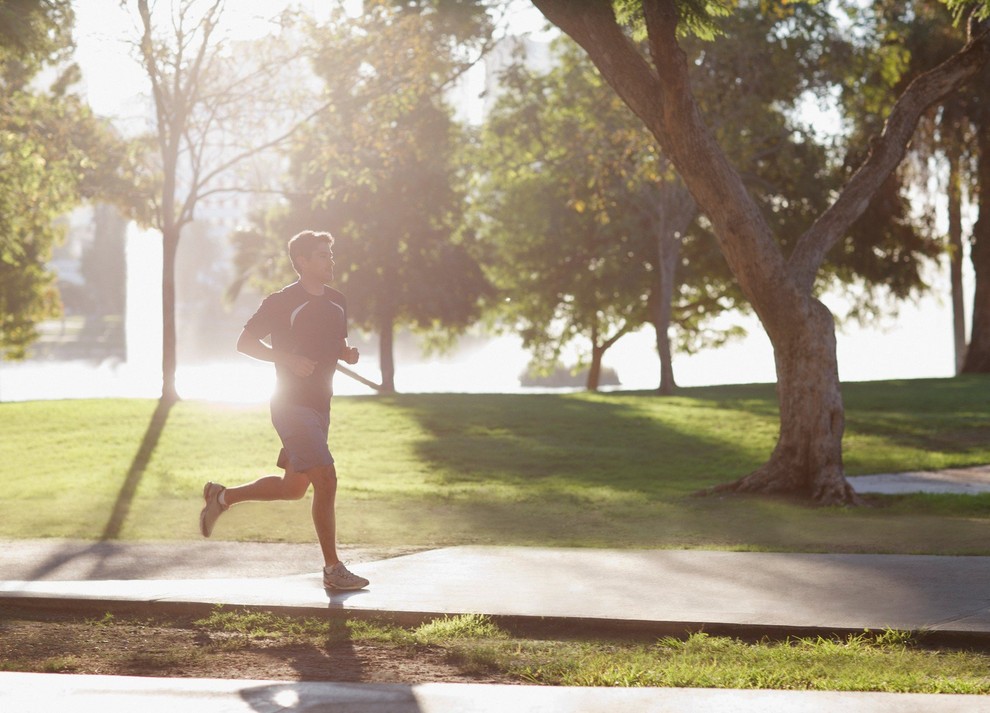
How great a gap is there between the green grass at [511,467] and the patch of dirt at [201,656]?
3.54 m

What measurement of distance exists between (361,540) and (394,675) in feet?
15.2

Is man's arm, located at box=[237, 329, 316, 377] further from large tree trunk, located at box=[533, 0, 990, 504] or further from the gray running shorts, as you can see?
large tree trunk, located at box=[533, 0, 990, 504]

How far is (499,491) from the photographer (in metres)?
14.2

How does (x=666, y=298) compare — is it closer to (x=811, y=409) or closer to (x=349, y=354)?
(x=811, y=409)

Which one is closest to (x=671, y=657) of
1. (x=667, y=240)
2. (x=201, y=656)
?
(x=201, y=656)

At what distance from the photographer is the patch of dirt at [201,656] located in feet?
18.2

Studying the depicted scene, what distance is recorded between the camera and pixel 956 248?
38188mm

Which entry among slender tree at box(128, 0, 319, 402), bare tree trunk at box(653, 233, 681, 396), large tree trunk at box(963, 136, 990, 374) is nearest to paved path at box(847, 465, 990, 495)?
slender tree at box(128, 0, 319, 402)

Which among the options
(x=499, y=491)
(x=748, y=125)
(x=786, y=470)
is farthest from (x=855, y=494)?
(x=748, y=125)

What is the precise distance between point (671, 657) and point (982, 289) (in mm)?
31470

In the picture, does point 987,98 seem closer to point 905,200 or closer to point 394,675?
point 905,200

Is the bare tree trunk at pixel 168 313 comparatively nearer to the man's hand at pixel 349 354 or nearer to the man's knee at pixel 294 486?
the man's knee at pixel 294 486

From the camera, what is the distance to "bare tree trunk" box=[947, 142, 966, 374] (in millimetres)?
34656

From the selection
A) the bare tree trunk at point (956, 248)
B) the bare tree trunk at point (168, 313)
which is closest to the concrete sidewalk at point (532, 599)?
the bare tree trunk at point (168, 313)
